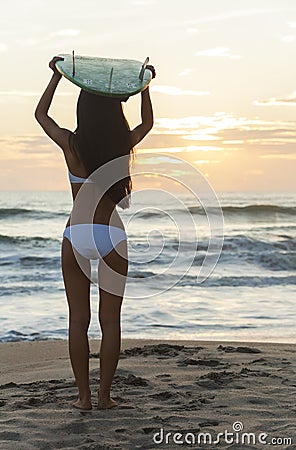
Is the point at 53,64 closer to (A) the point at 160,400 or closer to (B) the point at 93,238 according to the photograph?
(B) the point at 93,238

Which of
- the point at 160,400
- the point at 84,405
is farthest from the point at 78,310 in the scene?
the point at 160,400

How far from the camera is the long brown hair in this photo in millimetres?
4133

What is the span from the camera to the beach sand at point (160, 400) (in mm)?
3924

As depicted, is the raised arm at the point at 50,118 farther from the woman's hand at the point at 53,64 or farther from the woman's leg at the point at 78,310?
the woman's leg at the point at 78,310

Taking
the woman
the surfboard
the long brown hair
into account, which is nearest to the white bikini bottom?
the woman

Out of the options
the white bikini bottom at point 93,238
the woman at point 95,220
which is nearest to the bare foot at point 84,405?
the woman at point 95,220

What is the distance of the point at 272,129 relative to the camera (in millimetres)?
27625

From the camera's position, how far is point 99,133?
4133 millimetres

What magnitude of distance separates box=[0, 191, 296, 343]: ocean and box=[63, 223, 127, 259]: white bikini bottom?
0.78ft

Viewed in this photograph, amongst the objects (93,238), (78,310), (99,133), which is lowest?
(78,310)

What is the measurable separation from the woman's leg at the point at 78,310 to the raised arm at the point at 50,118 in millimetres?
539

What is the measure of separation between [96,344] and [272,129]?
21558mm

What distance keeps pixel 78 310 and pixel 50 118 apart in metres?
1.04

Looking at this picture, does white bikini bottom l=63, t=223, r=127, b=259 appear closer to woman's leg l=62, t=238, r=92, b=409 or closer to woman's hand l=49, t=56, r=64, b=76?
woman's leg l=62, t=238, r=92, b=409
